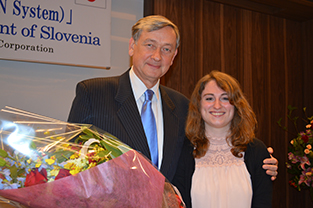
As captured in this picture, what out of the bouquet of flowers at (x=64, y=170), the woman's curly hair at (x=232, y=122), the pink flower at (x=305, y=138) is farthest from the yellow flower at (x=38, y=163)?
the pink flower at (x=305, y=138)

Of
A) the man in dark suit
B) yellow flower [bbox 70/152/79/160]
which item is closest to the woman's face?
the man in dark suit

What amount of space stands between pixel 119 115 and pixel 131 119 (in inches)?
2.6

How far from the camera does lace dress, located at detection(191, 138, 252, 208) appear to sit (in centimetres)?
164

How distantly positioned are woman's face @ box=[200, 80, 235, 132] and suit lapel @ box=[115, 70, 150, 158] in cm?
45

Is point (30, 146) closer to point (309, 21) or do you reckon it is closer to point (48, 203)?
point (48, 203)

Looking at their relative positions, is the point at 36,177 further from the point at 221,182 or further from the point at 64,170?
the point at 221,182

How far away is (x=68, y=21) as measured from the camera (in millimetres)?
2391

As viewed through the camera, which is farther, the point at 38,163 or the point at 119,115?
the point at 119,115

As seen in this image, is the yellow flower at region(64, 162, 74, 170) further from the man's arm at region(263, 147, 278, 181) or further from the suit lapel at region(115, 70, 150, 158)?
the man's arm at region(263, 147, 278, 181)

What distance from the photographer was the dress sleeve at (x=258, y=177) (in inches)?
63.9

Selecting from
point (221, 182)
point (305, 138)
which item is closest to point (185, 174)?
point (221, 182)

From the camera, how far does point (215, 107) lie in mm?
1738

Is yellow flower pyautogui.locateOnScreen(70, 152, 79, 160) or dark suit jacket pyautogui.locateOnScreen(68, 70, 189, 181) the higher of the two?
dark suit jacket pyautogui.locateOnScreen(68, 70, 189, 181)

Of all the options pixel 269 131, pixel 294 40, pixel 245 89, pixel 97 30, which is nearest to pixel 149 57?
pixel 97 30
